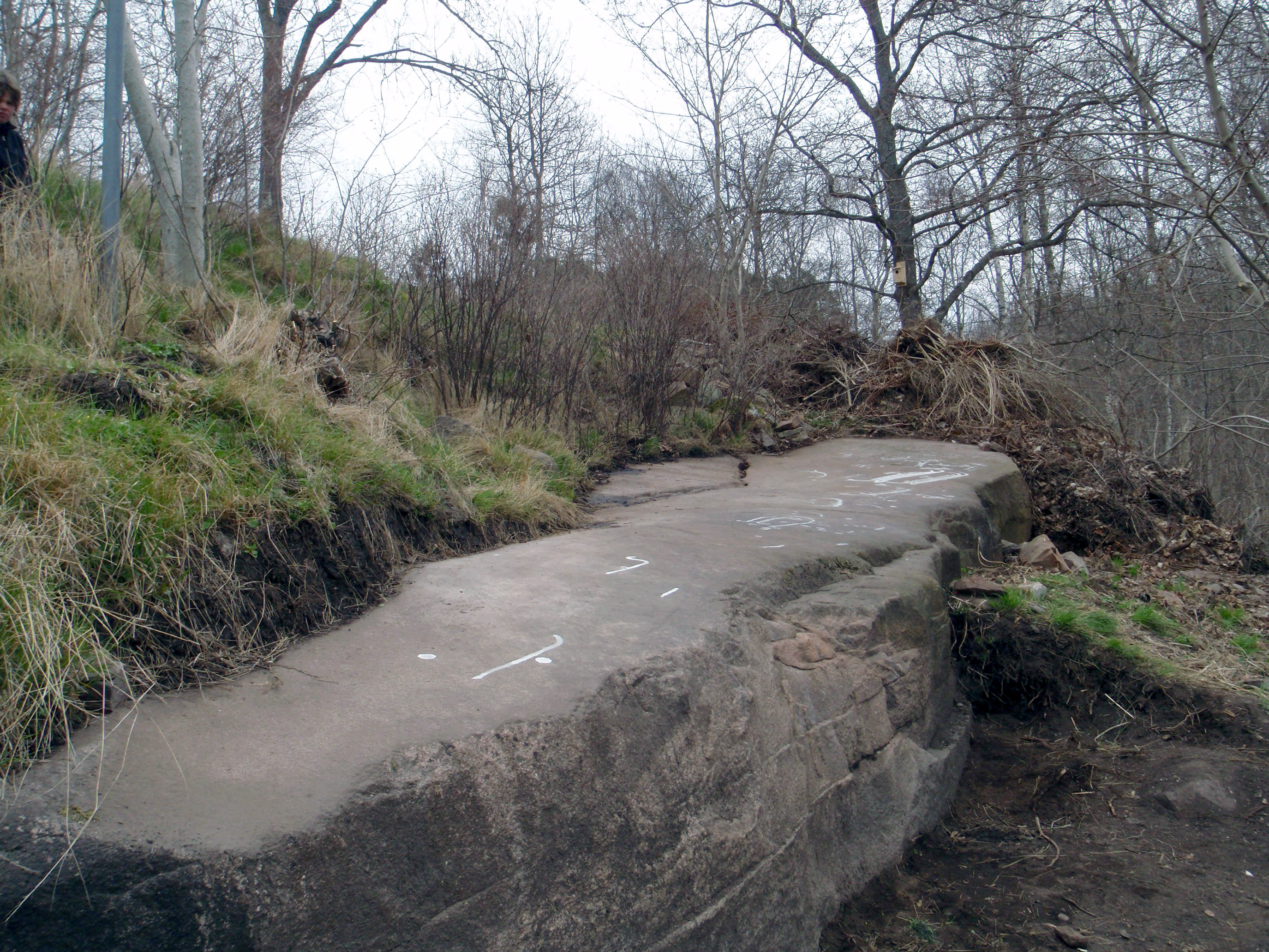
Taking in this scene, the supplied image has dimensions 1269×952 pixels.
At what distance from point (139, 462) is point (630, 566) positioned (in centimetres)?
189

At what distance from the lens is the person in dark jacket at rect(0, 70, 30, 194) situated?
13.6 feet

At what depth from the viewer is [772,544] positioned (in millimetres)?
4070

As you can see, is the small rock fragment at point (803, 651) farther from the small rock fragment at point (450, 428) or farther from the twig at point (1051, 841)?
the small rock fragment at point (450, 428)

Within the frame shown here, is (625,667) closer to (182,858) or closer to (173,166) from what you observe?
(182,858)

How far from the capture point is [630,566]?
3.61 metres

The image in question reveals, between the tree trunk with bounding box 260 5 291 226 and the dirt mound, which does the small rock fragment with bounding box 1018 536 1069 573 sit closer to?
the dirt mound

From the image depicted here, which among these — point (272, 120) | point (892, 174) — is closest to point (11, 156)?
point (272, 120)

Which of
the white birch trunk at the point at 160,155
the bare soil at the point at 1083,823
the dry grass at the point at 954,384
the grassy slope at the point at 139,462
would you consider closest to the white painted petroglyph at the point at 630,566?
the grassy slope at the point at 139,462

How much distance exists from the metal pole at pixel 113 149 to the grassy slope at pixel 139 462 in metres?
0.10

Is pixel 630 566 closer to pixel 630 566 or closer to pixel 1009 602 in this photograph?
pixel 630 566

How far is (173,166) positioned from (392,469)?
2.50 meters

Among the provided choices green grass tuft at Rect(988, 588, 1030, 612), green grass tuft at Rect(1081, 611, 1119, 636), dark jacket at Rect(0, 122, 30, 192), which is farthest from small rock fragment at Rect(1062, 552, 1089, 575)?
dark jacket at Rect(0, 122, 30, 192)

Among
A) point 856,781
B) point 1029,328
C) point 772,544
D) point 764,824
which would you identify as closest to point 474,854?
point 764,824

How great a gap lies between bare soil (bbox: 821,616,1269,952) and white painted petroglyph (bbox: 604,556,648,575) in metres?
1.49
